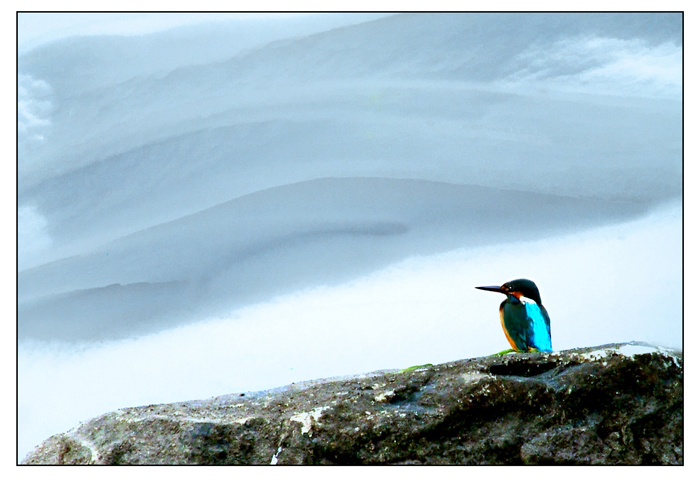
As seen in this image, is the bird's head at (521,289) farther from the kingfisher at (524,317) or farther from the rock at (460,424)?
the rock at (460,424)

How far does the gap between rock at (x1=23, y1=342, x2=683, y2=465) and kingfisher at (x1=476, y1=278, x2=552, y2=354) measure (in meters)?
0.28

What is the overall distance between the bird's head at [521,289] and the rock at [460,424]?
0.39 meters

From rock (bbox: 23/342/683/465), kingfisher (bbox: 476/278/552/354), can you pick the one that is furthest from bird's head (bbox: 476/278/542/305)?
rock (bbox: 23/342/683/465)

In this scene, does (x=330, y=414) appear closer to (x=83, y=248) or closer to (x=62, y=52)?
(x=83, y=248)

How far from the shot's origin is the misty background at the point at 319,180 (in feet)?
10.5

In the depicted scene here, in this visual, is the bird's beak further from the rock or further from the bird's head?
the rock

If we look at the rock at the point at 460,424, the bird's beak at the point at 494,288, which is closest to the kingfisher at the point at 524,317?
the bird's beak at the point at 494,288

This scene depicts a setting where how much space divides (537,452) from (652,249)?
3.55 ft

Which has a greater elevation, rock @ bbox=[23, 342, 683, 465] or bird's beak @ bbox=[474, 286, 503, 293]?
bird's beak @ bbox=[474, 286, 503, 293]

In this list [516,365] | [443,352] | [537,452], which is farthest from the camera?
[443,352]

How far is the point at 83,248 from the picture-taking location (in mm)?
3236

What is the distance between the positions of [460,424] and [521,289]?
74cm

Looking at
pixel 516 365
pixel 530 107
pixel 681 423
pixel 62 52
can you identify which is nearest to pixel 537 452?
pixel 516 365

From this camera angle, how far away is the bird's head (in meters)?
3.15
